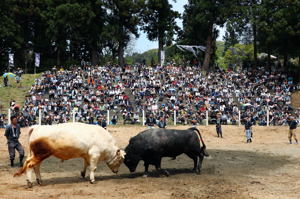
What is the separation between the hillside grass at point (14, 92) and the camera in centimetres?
3447

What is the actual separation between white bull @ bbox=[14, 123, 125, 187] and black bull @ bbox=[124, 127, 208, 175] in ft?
3.23

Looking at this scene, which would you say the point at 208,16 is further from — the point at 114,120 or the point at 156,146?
the point at 156,146

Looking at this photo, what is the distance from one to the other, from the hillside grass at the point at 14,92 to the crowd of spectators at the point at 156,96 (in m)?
1.35

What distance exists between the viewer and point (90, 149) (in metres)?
12.2

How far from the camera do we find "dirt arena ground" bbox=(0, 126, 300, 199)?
10.8 m

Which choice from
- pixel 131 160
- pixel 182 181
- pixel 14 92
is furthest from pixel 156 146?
pixel 14 92

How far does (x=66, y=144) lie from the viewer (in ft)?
38.4

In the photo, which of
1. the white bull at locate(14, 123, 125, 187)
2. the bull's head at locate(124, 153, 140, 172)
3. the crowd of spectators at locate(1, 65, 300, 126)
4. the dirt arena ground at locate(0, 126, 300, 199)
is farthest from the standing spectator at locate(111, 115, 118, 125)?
the white bull at locate(14, 123, 125, 187)

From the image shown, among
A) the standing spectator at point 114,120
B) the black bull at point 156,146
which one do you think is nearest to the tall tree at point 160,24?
the standing spectator at point 114,120

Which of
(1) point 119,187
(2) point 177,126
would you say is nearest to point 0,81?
(2) point 177,126

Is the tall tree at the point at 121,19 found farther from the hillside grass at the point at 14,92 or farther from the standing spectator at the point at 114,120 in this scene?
the standing spectator at the point at 114,120

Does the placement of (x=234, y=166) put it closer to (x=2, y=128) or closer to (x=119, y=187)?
(x=119, y=187)

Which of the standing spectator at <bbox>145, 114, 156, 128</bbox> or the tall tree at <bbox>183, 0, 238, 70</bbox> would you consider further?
the tall tree at <bbox>183, 0, 238, 70</bbox>

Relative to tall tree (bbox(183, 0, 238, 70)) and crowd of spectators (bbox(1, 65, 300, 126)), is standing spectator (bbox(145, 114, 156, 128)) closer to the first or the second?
crowd of spectators (bbox(1, 65, 300, 126))
